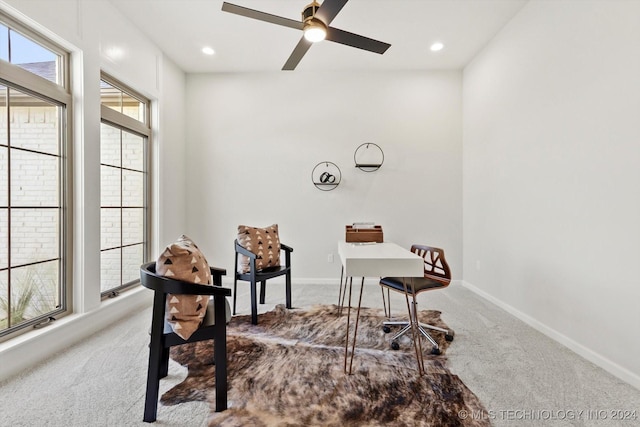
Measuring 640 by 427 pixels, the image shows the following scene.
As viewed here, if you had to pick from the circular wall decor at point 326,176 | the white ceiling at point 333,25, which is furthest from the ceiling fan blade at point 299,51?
the circular wall decor at point 326,176

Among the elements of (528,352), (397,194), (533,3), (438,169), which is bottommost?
(528,352)

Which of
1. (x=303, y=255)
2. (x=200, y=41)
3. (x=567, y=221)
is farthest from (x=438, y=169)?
(x=200, y=41)

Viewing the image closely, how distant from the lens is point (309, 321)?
2656mm

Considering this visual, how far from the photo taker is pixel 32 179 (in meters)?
2.08

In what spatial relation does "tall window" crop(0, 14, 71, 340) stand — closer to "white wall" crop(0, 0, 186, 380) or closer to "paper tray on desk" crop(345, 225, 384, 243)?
"white wall" crop(0, 0, 186, 380)

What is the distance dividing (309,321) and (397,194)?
2.18 metres

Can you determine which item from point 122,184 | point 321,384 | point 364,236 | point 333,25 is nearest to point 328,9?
point 333,25

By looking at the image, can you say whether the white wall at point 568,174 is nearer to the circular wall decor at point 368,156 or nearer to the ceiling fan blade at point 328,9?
the circular wall decor at point 368,156

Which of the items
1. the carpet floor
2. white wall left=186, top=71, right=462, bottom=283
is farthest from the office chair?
white wall left=186, top=71, right=462, bottom=283

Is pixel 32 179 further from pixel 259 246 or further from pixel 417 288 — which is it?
pixel 417 288

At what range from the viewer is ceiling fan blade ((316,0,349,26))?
5.95 feet

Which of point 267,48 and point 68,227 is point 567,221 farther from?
point 68,227

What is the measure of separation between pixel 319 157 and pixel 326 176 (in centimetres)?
29

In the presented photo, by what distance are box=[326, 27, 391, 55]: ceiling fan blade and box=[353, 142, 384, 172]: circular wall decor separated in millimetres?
1724
